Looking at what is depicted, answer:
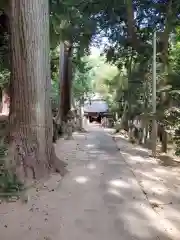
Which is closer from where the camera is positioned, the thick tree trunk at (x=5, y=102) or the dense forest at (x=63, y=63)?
the dense forest at (x=63, y=63)

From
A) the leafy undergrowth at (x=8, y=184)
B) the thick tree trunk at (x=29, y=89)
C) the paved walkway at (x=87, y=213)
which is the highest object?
the thick tree trunk at (x=29, y=89)

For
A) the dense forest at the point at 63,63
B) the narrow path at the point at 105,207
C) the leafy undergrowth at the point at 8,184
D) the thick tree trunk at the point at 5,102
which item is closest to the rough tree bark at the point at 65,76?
the dense forest at the point at 63,63

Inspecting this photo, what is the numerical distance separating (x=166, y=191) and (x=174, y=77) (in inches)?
221

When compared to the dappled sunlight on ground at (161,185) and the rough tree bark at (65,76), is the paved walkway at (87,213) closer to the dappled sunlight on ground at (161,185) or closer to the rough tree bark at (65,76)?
the dappled sunlight on ground at (161,185)

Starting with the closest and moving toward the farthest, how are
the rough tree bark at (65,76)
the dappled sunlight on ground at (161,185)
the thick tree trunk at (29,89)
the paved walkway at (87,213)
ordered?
the paved walkway at (87,213) < the dappled sunlight on ground at (161,185) < the thick tree trunk at (29,89) < the rough tree bark at (65,76)

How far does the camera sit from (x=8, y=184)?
5051 mm

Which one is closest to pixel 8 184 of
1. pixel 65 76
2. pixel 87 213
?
pixel 87 213

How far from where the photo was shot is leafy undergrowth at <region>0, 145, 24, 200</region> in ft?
16.0

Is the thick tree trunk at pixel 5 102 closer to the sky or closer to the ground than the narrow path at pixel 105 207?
closer to the sky

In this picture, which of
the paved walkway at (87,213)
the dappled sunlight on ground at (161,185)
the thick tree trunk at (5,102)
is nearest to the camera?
the paved walkway at (87,213)

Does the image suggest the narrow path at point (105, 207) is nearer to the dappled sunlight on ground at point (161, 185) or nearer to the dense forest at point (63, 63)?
the dappled sunlight on ground at point (161, 185)

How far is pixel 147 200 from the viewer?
5.01 m

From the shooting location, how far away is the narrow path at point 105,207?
382cm

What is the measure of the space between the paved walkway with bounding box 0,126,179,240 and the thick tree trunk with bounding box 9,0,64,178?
0.57 m
